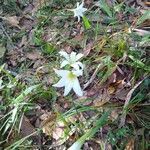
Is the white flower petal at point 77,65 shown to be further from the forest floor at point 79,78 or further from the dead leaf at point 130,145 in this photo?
the dead leaf at point 130,145

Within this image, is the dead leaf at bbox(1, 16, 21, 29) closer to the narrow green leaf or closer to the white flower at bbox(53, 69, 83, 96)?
the white flower at bbox(53, 69, 83, 96)

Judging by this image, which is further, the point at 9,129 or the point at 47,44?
the point at 47,44

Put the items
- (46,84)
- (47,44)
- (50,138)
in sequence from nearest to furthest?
(50,138)
(46,84)
(47,44)

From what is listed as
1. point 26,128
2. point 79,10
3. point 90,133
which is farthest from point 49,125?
point 79,10

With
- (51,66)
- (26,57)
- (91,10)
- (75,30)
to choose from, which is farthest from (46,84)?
(91,10)

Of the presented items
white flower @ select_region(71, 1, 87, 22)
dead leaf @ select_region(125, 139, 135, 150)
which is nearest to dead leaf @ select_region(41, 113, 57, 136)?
dead leaf @ select_region(125, 139, 135, 150)

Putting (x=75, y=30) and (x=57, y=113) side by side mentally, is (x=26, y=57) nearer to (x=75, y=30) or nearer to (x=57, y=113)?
(x=75, y=30)

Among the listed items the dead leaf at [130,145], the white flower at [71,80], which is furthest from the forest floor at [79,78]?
the white flower at [71,80]

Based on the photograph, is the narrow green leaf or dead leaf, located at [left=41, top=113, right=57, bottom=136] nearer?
the narrow green leaf
